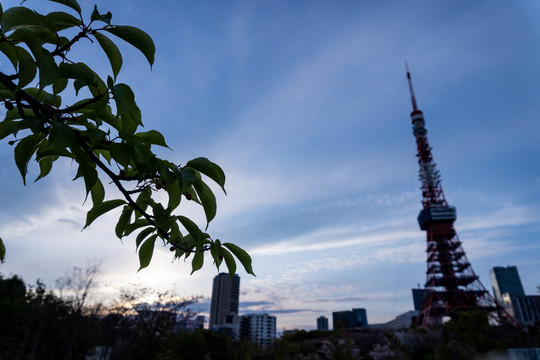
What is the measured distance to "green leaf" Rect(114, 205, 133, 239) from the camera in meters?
1.13

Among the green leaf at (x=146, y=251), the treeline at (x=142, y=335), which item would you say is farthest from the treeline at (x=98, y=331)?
the green leaf at (x=146, y=251)

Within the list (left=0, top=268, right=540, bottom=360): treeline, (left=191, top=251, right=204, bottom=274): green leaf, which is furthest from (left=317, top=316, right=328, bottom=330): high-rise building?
(left=191, top=251, right=204, bottom=274): green leaf

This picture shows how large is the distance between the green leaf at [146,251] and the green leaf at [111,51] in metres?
0.63

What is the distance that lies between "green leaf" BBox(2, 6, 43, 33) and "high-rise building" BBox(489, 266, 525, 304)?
601ft

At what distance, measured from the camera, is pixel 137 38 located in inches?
31.7

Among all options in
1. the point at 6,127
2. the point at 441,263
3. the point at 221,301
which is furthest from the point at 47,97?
the point at 221,301

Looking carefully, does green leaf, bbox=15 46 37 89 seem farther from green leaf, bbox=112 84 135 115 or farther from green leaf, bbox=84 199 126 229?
green leaf, bbox=84 199 126 229

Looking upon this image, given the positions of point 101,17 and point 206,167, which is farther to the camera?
point 206,167

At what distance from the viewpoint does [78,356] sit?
18.3 metres

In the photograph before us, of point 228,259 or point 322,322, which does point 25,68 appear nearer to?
point 228,259

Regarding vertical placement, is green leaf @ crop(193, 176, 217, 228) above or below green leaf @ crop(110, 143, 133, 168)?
below

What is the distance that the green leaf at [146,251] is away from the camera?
1168 millimetres

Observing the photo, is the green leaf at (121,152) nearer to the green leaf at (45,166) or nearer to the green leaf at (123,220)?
the green leaf at (123,220)

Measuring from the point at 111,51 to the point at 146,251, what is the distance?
0.72 m
